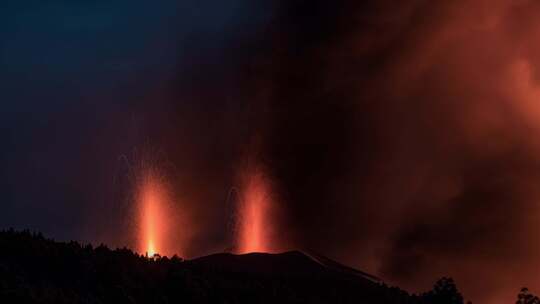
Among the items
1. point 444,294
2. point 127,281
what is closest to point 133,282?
point 127,281

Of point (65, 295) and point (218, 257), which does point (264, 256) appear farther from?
point (65, 295)

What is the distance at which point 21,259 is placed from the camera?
348 ft

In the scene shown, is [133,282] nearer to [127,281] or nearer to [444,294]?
[127,281]

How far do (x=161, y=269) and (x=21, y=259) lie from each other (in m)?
18.5

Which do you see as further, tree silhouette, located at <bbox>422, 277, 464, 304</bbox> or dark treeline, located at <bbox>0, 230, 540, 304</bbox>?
tree silhouette, located at <bbox>422, 277, 464, 304</bbox>

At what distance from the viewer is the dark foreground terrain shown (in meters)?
97.1

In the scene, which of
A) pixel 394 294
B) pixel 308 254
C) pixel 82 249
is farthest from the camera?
pixel 308 254

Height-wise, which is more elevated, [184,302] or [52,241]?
[52,241]

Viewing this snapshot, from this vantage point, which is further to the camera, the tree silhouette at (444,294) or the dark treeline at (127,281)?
the tree silhouette at (444,294)

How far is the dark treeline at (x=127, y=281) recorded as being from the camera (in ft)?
317

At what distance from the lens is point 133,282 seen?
344 ft

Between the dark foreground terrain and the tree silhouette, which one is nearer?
the dark foreground terrain

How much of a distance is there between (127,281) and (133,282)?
1287mm

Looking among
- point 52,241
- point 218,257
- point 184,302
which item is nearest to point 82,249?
point 52,241
